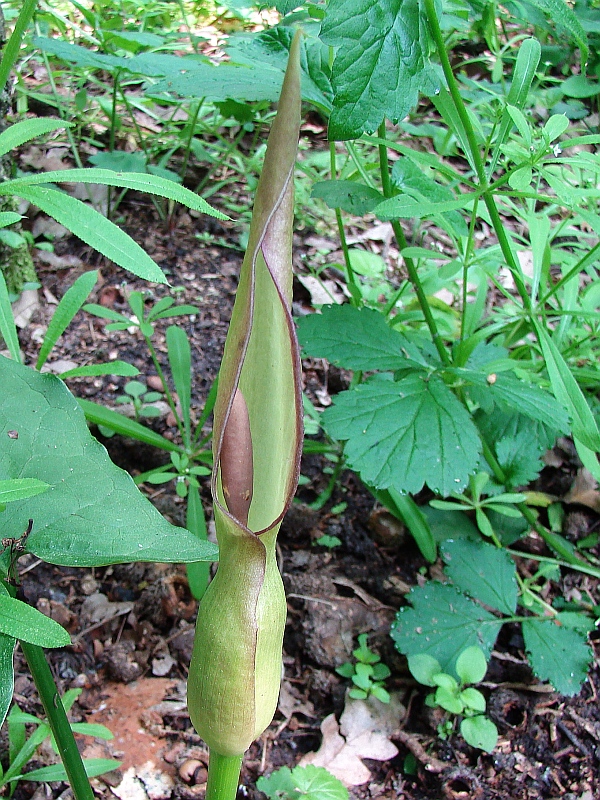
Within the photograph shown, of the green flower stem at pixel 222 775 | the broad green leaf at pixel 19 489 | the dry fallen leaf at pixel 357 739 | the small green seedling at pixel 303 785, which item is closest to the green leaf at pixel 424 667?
the dry fallen leaf at pixel 357 739

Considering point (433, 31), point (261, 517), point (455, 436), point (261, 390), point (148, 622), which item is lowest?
point (148, 622)

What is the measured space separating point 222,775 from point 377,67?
909 millimetres

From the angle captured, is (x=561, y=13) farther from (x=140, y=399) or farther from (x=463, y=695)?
(x=140, y=399)

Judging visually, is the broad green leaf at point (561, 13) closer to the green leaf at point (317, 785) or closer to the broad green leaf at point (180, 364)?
the broad green leaf at point (180, 364)

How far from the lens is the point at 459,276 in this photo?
7.15 feet

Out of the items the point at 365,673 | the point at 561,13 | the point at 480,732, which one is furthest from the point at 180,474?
the point at 561,13

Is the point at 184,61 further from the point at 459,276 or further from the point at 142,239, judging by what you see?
the point at 459,276

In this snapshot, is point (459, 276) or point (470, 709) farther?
point (459, 276)

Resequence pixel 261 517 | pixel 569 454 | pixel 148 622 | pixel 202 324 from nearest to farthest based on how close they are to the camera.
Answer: pixel 261 517 < pixel 148 622 < pixel 569 454 < pixel 202 324

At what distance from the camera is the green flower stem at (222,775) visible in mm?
767

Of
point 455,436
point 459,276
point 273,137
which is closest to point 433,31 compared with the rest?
point 273,137

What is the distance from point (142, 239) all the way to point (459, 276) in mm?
1020

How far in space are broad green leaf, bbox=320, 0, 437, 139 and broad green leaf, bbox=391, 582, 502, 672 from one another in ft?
3.04

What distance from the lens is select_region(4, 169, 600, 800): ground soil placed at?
1.25 meters
